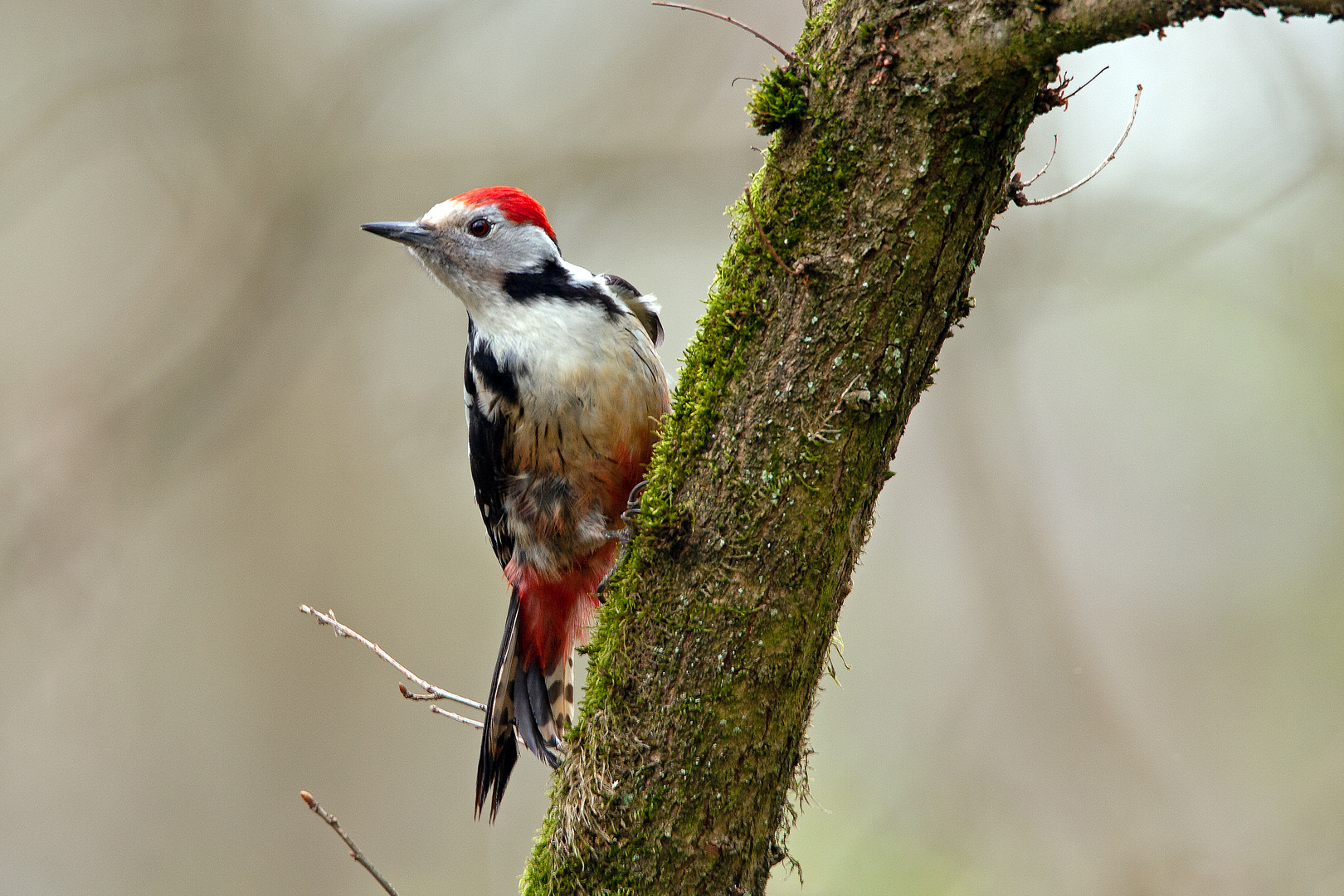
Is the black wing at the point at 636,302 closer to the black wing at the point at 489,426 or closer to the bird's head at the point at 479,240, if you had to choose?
the bird's head at the point at 479,240

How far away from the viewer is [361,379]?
278 inches

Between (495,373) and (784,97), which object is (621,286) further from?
(784,97)

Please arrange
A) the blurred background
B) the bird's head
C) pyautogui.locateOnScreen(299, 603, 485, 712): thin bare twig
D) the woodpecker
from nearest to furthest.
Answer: pyautogui.locateOnScreen(299, 603, 485, 712): thin bare twig, the woodpecker, the bird's head, the blurred background

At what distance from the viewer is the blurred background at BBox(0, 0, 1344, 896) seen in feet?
17.0

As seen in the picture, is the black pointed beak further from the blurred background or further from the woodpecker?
the blurred background

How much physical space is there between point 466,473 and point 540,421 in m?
4.82

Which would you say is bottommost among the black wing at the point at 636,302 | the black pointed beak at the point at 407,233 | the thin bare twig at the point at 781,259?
the thin bare twig at the point at 781,259

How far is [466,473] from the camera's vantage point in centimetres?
768

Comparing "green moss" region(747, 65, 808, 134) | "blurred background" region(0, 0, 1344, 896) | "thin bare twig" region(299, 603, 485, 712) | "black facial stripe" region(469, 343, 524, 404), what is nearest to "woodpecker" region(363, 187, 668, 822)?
"black facial stripe" region(469, 343, 524, 404)

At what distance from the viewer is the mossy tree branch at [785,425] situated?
172cm

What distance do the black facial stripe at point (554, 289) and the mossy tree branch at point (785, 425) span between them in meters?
1.17

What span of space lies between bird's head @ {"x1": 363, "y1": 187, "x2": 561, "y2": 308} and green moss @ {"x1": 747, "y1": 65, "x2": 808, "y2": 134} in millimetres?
1561

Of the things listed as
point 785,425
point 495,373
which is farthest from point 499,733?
point 785,425

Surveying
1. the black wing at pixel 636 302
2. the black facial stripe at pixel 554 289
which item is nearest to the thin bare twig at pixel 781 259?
the black facial stripe at pixel 554 289
